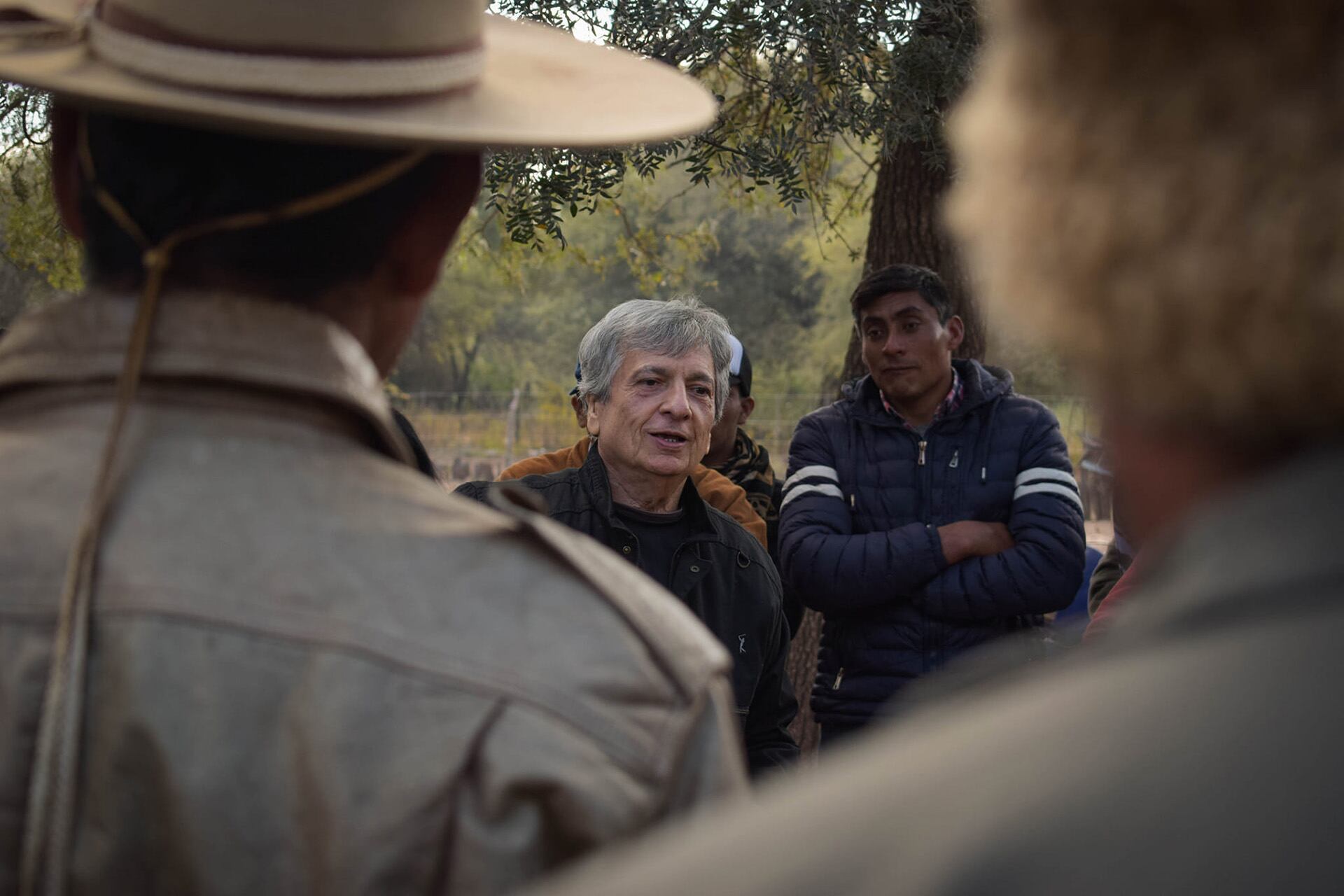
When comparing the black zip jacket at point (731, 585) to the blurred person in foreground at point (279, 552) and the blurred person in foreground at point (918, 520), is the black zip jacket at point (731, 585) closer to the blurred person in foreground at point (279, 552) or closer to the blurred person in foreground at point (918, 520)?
the blurred person in foreground at point (918, 520)

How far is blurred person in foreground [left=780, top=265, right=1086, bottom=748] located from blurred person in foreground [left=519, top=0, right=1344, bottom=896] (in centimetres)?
305

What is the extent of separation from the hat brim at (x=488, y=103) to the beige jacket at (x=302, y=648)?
17cm

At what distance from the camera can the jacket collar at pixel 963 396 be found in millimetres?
4113

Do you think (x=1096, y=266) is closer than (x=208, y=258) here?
Yes

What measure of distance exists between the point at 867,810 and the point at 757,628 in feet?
8.93

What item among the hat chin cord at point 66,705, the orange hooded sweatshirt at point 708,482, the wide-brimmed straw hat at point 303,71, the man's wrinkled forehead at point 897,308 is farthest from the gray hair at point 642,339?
the hat chin cord at point 66,705

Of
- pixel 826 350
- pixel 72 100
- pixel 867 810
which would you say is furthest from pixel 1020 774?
pixel 826 350

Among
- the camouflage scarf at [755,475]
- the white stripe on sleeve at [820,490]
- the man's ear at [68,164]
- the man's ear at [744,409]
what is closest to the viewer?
the man's ear at [68,164]

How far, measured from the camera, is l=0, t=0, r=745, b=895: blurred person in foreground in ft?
3.51

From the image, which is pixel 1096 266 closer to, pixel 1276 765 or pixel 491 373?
pixel 1276 765

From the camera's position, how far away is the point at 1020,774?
58cm

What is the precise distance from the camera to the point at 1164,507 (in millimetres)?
786

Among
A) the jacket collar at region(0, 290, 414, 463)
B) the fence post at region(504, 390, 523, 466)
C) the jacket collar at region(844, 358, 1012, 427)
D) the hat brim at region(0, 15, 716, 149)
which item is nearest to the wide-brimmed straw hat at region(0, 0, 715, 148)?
the hat brim at region(0, 15, 716, 149)

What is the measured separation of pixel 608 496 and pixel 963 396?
52.2 inches
